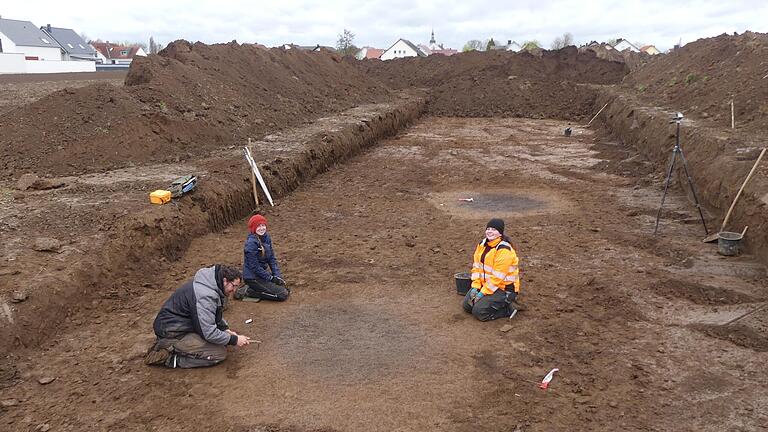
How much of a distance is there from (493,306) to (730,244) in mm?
4755

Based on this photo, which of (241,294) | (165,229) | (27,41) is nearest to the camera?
(241,294)

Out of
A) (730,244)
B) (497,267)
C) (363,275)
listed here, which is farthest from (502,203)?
(497,267)

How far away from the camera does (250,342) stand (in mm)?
7000

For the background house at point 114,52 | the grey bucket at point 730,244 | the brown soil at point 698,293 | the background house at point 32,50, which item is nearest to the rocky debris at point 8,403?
the brown soil at point 698,293

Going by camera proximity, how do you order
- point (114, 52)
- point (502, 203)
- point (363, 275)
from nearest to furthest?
point (363, 275)
point (502, 203)
point (114, 52)

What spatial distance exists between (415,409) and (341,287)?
346cm

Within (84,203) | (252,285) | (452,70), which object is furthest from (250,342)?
(452,70)

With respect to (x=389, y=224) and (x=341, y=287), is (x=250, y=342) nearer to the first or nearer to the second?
(x=341, y=287)

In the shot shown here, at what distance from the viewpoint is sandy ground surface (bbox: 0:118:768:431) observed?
Answer: 5562mm

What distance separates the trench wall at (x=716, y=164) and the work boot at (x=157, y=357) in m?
8.93

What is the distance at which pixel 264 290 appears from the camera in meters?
8.19

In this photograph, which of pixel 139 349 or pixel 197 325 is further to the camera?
pixel 139 349

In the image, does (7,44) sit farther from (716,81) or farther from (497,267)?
(497,267)

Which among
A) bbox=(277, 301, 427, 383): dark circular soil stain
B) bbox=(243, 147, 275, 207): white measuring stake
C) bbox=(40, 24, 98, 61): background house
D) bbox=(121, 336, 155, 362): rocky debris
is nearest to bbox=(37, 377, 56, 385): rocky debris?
bbox=(121, 336, 155, 362): rocky debris
